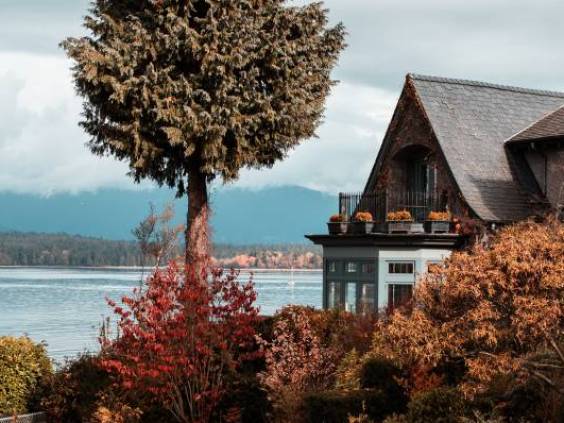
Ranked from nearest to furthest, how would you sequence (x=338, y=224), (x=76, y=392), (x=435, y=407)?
(x=435, y=407), (x=76, y=392), (x=338, y=224)

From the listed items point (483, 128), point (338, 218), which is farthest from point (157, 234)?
point (483, 128)

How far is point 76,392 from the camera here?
19500 millimetres

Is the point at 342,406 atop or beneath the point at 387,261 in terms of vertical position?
beneath

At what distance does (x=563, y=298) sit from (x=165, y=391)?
23.9ft

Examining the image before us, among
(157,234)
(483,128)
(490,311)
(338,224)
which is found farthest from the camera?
(157,234)

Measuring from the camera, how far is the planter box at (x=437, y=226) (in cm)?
3026

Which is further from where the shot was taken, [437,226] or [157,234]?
[157,234]

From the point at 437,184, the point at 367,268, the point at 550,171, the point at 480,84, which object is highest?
the point at 480,84

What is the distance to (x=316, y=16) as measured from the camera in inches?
1137

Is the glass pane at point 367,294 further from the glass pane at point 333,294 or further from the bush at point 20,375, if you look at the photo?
the bush at point 20,375

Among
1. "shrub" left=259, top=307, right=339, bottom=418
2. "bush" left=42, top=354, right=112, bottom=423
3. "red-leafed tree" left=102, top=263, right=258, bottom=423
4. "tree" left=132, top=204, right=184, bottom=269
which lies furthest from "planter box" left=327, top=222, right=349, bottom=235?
"red-leafed tree" left=102, top=263, right=258, bottom=423

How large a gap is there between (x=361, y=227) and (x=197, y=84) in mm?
7534

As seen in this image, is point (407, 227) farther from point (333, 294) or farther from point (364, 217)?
point (333, 294)

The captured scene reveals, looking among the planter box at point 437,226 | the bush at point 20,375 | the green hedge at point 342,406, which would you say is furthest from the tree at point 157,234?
the green hedge at point 342,406
